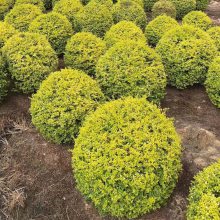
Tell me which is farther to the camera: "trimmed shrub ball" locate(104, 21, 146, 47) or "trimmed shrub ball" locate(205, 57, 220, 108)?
"trimmed shrub ball" locate(104, 21, 146, 47)

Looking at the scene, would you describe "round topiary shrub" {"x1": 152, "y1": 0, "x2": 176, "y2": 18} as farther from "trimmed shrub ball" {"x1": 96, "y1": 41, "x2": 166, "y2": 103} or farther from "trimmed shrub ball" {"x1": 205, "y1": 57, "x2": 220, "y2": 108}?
"trimmed shrub ball" {"x1": 96, "y1": 41, "x2": 166, "y2": 103}

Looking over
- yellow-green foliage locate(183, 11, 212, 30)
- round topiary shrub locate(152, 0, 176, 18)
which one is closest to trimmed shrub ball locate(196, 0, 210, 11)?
round topiary shrub locate(152, 0, 176, 18)

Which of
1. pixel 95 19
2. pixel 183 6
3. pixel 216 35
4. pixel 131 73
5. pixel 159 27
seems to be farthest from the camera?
pixel 183 6

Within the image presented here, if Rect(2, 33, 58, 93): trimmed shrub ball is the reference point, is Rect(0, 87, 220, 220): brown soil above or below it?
below

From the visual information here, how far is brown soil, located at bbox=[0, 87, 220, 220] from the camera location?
5.29 m

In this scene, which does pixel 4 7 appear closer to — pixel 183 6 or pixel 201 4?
pixel 183 6

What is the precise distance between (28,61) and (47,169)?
264cm

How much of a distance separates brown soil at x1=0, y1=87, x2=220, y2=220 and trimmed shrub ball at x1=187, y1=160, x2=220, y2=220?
2.43 ft

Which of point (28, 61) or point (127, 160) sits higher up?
point (127, 160)

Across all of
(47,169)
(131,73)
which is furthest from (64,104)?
(131,73)

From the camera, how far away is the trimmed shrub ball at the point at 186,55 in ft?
24.3

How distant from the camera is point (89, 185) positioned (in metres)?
4.69

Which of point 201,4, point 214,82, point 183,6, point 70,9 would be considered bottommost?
point 201,4

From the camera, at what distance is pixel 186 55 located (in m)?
7.40
